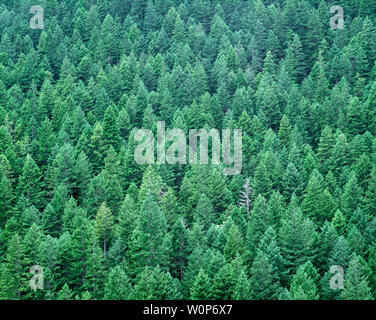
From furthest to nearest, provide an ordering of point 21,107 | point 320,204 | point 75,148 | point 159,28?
point 159,28, point 21,107, point 75,148, point 320,204

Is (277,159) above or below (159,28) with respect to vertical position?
below

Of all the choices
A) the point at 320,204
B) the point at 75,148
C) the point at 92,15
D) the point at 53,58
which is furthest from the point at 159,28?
the point at 320,204

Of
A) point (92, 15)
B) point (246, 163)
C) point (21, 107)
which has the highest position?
point (92, 15)

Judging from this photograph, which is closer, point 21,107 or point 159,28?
point 21,107

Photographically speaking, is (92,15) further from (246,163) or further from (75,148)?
(246,163)
